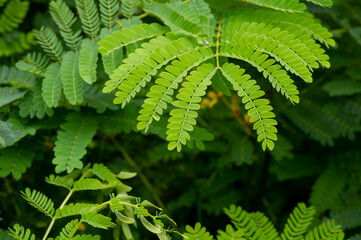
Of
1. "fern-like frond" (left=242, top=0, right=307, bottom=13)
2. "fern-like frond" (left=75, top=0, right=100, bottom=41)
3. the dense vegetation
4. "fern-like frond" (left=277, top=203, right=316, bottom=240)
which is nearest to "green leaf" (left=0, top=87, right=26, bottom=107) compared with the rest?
the dense vegetation

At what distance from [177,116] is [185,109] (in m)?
0.04

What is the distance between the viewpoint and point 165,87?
1023mm

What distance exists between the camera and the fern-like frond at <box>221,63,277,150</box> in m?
0.96

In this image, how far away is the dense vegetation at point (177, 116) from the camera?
1.05 metres

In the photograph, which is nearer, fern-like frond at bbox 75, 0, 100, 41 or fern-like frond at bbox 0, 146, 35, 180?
fern-like frond at bbox 0, 146, 35, 180

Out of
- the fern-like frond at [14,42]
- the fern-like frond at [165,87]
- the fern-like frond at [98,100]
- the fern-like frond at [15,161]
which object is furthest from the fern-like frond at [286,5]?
the fern-like frond at [14,42]

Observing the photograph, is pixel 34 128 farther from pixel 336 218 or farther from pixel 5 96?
pixel 336 218

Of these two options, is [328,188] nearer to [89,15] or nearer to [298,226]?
[298,226]

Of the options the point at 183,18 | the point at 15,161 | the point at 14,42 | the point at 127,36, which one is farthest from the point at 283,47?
the point at 14,42

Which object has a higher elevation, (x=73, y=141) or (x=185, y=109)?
(x=185, y=109)

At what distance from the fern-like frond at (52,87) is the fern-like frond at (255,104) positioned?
0.58 m

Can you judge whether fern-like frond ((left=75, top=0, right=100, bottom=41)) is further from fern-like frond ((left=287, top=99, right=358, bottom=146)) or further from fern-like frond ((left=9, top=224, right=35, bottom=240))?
fern-like frond ((left=287, top=99, right=358, bottom=146))

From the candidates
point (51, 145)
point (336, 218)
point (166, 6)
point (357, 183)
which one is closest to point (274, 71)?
point (166, 6)

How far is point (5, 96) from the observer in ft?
4.44
